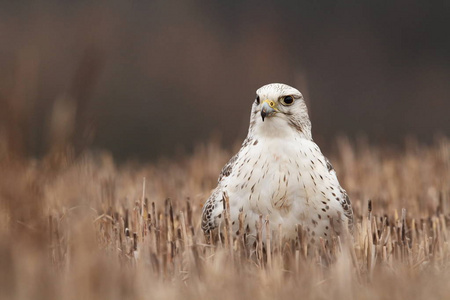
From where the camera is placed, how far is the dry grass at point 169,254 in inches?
119

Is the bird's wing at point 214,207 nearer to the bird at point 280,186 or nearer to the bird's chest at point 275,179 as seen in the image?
the bird at point 280,186

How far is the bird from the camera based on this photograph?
4.23 m

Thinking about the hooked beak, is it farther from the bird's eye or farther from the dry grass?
the dry grass

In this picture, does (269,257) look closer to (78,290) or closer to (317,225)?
(317,225)

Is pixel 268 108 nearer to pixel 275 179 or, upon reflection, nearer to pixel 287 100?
pixel 287 100

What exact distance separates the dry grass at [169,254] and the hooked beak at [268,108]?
2.10 ft

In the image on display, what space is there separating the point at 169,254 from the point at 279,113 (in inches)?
42.8

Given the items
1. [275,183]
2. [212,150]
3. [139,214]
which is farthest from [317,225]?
[212,150]

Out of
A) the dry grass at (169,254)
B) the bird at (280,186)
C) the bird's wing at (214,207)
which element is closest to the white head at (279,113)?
the bird at (280,186)

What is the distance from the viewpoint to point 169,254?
3789mm

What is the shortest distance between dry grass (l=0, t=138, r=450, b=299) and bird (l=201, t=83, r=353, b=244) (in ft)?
0.40

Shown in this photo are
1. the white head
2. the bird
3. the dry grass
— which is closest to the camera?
the dry grass

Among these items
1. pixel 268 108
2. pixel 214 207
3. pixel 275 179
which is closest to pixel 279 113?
pixel 268 108

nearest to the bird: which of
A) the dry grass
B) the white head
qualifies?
the white head
